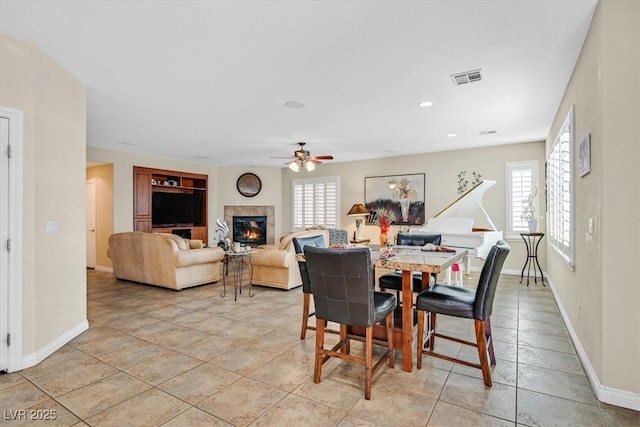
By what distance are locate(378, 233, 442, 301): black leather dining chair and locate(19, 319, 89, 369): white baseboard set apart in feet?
10.2

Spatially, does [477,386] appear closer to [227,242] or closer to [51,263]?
[51,263]

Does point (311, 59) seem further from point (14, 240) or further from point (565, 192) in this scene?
point (565, 192)

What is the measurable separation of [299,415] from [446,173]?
6350 mm

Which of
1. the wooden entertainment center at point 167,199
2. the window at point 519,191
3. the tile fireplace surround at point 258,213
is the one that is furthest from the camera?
the tile fireplace surround at point 258,213

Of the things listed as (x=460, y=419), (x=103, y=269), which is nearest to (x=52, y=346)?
(x=460, y=419)

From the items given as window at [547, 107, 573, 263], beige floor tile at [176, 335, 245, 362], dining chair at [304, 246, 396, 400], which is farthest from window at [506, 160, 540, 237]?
beige floor tile at [176, 335, 245, 362]

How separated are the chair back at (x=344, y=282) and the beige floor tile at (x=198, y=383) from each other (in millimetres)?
958

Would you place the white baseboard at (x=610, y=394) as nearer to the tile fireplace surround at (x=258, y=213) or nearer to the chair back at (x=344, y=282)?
the chair back at (x=344, y=282)

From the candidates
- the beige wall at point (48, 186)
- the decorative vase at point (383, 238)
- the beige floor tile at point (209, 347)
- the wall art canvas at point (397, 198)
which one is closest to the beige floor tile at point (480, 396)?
the decorative vase at point (383, 238)

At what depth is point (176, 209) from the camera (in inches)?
334

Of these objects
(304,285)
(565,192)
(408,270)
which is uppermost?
(565,192)

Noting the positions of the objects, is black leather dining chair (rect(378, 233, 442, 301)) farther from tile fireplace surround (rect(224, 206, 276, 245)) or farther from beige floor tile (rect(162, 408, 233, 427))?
tile fireplace surround (rect(224, 206, 276, 245))

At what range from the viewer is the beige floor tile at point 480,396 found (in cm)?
215

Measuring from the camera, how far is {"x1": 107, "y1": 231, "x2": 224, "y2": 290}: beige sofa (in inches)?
209
